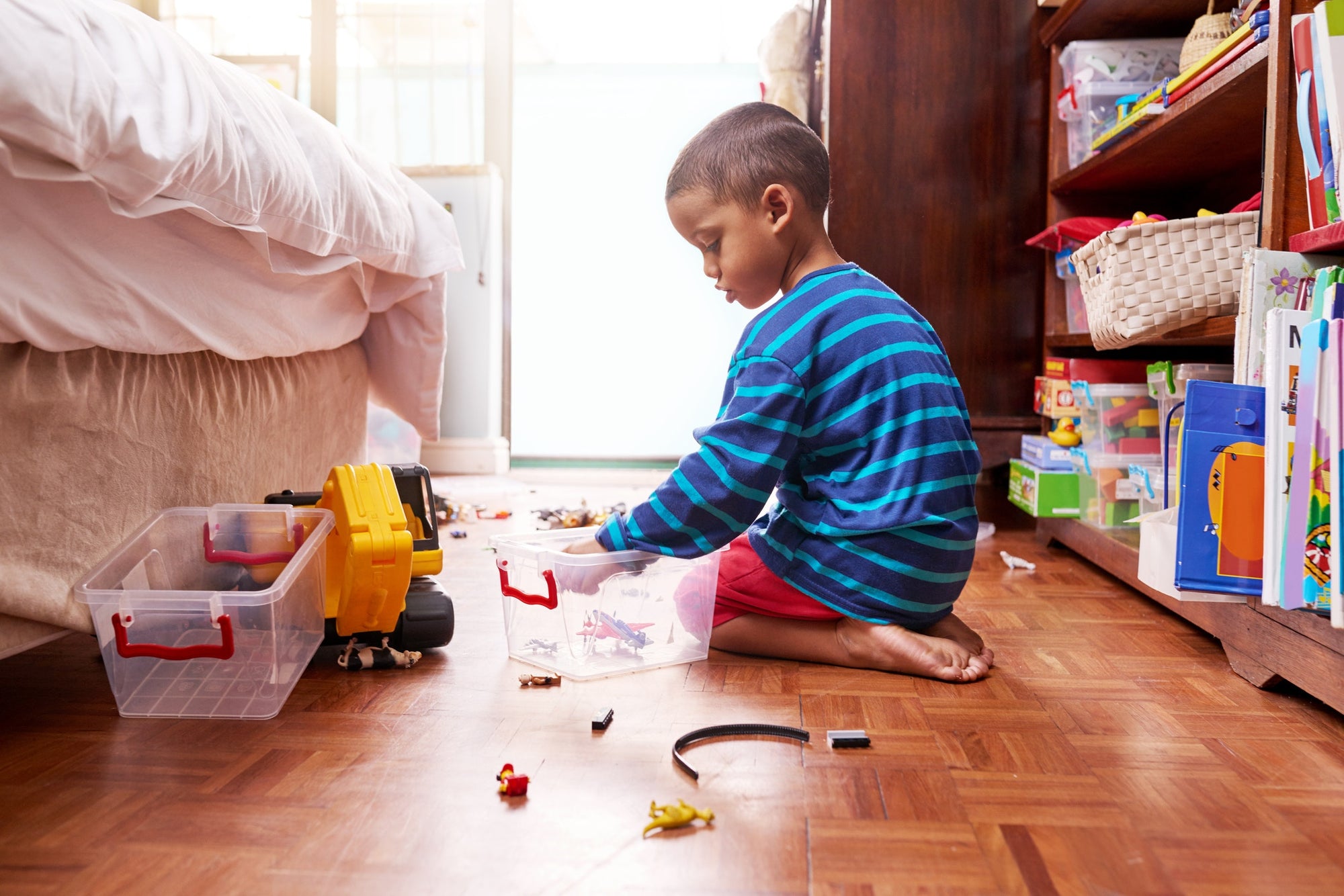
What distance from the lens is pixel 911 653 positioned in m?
1.07

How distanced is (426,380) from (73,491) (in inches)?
31.8

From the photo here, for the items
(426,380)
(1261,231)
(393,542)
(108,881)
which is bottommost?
(108,881)

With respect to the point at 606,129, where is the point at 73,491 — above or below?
below

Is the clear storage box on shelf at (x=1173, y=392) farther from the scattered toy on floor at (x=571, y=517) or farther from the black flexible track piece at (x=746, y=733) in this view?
the scattered toy on floor at (x=571, y=517)

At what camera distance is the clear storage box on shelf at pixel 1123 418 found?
167cm

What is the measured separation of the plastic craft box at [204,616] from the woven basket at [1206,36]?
137 cm

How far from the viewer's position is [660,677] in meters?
1.09

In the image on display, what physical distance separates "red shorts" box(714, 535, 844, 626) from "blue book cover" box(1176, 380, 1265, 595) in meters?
0.37

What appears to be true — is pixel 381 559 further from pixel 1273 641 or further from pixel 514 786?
pixel 1273 641

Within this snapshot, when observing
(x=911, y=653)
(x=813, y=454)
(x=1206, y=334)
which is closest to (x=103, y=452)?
(x=813, y=454)

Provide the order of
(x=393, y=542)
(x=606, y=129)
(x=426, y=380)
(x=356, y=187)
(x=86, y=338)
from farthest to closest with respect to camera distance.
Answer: (x=606, y=129) → (x=426, y=380) → (x=356, y=187) → (x=393, y=542) → (x=86, y=338)

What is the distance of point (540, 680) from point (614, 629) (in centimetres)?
11

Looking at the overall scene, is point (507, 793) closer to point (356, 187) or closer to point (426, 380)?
point (356, 187)

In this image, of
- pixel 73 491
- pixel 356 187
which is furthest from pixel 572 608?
pixel 356 187
